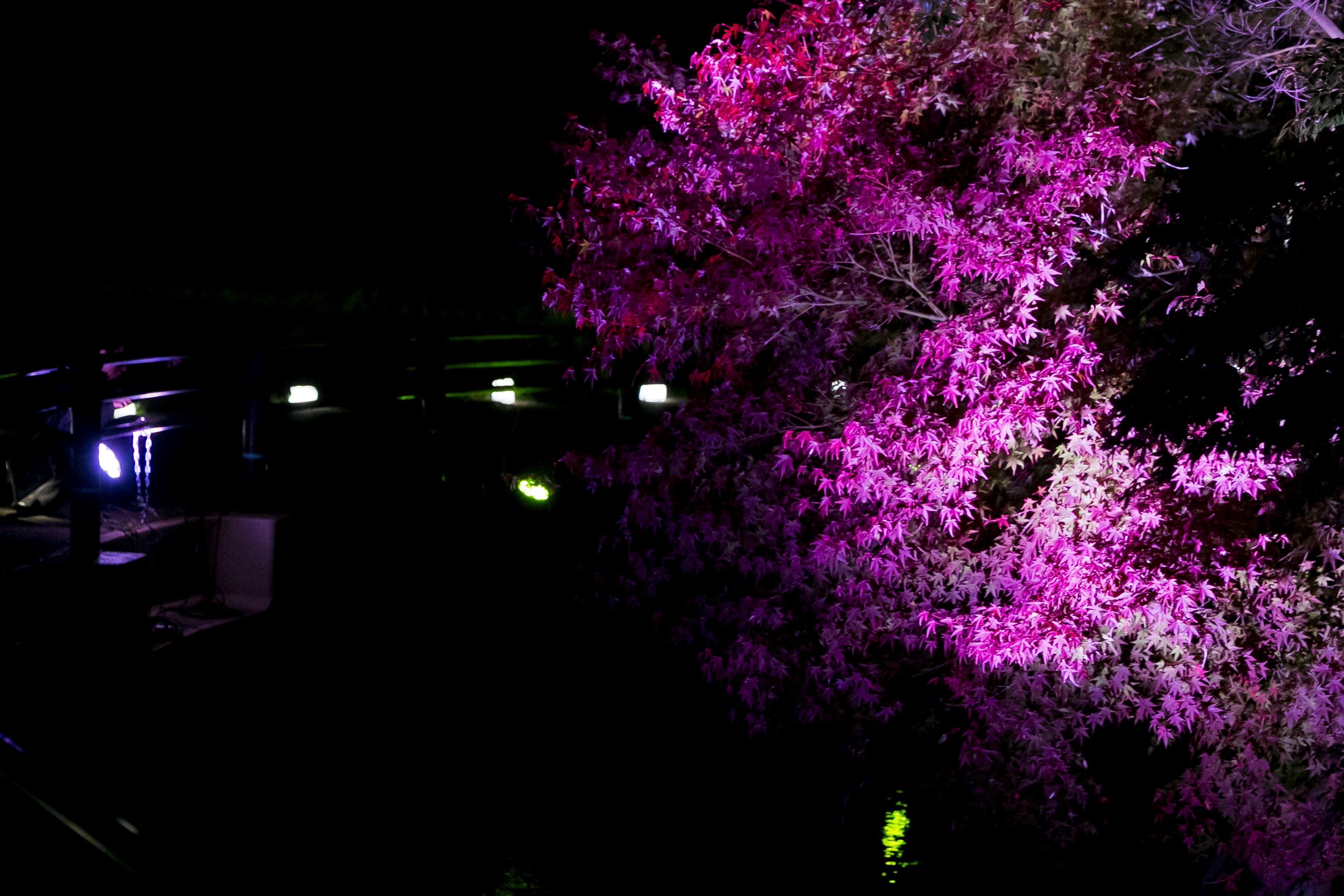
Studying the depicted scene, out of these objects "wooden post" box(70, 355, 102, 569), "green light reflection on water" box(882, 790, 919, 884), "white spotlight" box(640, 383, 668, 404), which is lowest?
"green light reflection on water" box(882, 790, 919, 884)

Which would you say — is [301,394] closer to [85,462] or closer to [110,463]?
[110,463]

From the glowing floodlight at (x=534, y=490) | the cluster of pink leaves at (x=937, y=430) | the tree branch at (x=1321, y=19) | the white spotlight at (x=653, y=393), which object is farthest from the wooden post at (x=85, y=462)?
the white spotlight at (x=653, y=393)

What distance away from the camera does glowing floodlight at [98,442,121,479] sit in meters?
8.33

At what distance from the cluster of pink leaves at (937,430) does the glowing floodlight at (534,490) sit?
18.3ft

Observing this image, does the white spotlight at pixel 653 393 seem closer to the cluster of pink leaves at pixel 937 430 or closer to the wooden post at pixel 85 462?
the cluster of pink leaves at pixel 937 430

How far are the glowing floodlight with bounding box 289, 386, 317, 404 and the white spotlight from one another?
176 inches

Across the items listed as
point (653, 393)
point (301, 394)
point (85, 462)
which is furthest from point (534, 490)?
point (85, 462)

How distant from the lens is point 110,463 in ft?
27.7

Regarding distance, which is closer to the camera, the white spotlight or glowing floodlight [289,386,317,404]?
the white spotlight

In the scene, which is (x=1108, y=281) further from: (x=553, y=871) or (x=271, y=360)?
(x=271, y=360)

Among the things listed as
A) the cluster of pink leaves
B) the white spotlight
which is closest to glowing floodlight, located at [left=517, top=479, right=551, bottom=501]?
the white spotlight

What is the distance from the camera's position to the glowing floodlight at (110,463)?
8328mm

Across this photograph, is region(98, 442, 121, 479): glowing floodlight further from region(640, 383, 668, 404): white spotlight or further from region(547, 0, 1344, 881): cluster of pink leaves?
region(640, 383, 668, 404): white spotlight

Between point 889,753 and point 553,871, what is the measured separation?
2.48m
